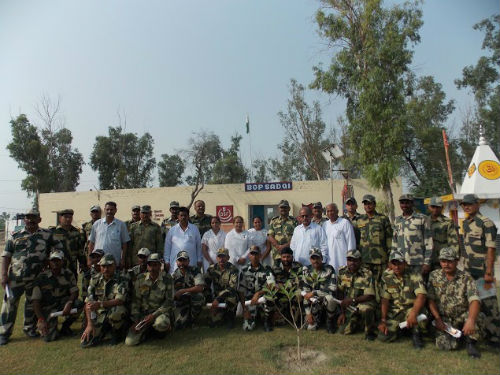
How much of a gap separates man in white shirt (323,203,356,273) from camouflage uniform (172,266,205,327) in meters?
1.99

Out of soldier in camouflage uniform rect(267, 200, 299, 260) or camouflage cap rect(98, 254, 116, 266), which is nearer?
camouflage cap rect(98, 254, 116, 266)

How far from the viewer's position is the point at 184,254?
5.23m

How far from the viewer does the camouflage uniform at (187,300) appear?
16.9ft

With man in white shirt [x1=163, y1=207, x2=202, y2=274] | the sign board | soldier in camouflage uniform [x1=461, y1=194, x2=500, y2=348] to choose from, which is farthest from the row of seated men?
the sign board

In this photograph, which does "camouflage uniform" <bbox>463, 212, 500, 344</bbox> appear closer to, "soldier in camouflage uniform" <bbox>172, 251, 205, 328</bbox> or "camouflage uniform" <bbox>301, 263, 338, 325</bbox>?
"camouflage uniform" <bbox>301, 263, 338, 325</bbox>

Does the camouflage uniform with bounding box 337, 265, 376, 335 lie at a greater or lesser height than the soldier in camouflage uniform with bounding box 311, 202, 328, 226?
lesser

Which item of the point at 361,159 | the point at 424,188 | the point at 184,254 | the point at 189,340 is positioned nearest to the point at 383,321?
the point at 189,340

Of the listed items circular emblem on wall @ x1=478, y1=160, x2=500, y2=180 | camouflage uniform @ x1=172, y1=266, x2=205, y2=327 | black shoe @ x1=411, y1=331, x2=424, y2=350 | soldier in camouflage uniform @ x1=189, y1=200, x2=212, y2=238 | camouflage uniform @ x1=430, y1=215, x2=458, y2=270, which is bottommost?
black shoe @ x1=411, y1=331, x2=424, y2=350

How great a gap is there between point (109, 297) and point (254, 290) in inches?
79.0

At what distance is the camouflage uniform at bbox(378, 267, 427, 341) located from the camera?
4.32 meters

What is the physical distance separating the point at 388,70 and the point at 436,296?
9761 mm

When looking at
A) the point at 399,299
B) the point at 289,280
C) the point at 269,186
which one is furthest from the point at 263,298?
the point at 269,186

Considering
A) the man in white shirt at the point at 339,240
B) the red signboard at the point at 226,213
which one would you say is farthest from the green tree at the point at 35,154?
the man in white shirt at the point at 339,240

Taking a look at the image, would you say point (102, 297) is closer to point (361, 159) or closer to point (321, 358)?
point (321, 358)
